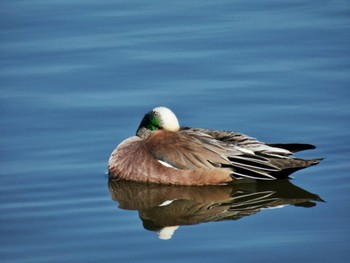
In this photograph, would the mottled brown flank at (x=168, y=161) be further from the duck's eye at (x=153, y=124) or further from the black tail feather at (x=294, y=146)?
the black tail feather at (x=294, y=146)

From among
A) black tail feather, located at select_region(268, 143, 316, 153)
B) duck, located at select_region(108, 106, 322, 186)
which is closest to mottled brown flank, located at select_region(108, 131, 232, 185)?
duck, located at select_region(108, 106, 322, 186)

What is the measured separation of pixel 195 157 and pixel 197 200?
0.66 meters

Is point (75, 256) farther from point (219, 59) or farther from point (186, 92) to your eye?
point (219, 59)

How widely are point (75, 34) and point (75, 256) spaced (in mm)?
6556

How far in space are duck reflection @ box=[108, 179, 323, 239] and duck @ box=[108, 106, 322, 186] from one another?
4.2 inches

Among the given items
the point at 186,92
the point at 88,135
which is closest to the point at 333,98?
the point at 186,92

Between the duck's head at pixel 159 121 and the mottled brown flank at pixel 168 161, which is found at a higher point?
the duck's head at pixel 159 121

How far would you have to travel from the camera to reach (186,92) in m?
13.1

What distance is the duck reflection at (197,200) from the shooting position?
33.5 ft

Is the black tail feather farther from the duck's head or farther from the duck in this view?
the duck's head

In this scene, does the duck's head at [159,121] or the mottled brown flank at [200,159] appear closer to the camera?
the mottled brown flank at [200,159]

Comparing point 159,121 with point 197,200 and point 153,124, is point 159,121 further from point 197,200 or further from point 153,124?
point 197,200

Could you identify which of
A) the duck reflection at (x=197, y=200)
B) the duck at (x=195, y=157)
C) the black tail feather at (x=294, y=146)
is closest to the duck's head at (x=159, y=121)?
the duck at (x=195, y=157)

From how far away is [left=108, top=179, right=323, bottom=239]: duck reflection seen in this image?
33.5 feet
